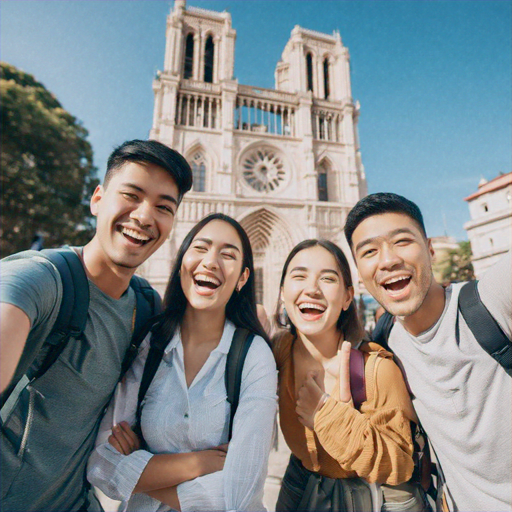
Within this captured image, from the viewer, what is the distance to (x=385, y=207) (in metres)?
1.67

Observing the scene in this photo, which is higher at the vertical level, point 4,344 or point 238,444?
point 4,344

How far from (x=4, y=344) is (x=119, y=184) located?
90 centimetres

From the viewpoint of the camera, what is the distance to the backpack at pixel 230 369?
1.42 metres

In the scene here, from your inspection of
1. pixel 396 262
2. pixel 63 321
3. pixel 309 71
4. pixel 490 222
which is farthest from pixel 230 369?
pixel 309 71

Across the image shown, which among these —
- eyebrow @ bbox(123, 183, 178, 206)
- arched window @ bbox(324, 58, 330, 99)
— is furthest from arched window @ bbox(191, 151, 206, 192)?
eyebrow @ bbox(123, 183, 178, 206)

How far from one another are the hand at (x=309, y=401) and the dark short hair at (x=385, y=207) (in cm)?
94

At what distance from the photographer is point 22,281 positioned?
107 centimetres

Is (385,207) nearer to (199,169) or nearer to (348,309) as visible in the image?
(348,309)

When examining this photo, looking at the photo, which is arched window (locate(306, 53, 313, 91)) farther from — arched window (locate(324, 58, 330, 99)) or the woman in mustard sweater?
the woman in mustard sweater

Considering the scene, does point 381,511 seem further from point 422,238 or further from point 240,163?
point 240,163

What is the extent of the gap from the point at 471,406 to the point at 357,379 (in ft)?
1.67

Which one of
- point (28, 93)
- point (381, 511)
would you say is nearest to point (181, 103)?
point (28, 93)

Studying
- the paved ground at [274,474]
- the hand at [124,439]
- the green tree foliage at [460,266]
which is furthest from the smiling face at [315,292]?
the green tree foliage at [460,266]

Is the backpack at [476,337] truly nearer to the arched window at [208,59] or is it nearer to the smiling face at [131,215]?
the smiling face at [131,215]
